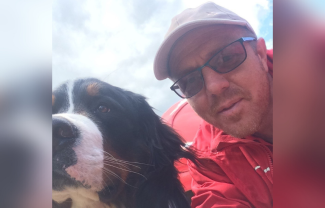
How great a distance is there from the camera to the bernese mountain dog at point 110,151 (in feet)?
4.32

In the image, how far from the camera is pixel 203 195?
1396mm

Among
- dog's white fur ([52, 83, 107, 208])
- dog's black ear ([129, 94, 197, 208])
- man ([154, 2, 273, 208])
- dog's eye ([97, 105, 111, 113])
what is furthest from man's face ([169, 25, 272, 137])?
dog's white fur ([52, 83, 107, 208])

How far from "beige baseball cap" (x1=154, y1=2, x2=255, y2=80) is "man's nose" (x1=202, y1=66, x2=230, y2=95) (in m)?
0.24

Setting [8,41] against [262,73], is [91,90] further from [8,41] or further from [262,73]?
[262,73]

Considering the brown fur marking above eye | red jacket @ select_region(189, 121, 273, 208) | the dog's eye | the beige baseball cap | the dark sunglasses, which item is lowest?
red jacket @ select_region(189, 121, 273, 208)

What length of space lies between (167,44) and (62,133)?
761 mm

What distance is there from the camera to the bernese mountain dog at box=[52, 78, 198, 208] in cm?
132

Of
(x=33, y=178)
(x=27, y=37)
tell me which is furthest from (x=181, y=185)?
(x=27, y=37)

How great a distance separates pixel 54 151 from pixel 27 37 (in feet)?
2.30

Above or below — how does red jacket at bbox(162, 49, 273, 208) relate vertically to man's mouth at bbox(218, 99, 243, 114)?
below

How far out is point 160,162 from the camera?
56.4 inches

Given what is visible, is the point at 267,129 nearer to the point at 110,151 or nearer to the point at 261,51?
the point at 261,51

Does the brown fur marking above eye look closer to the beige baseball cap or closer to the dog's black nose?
the dog's black nose

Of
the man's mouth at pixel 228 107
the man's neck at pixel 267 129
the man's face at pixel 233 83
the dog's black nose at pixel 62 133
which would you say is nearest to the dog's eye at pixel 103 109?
the dog's black nose at pixel 62 133
